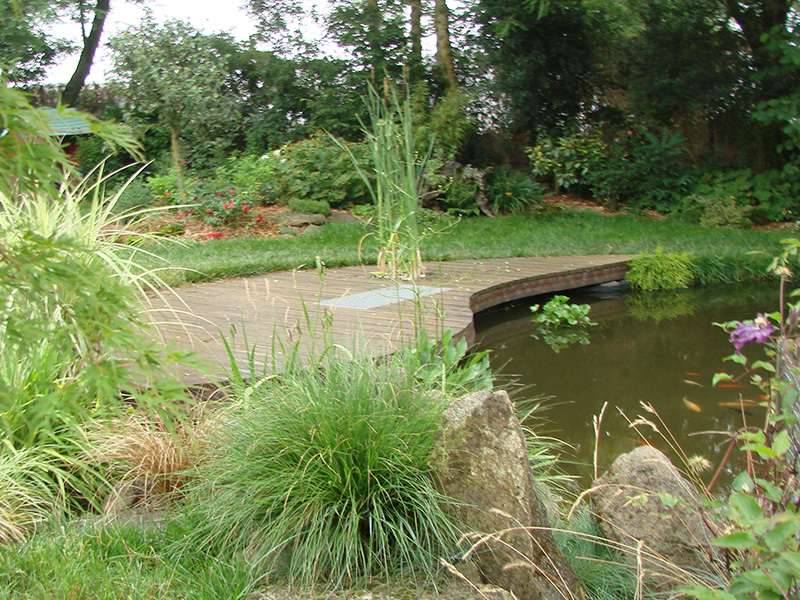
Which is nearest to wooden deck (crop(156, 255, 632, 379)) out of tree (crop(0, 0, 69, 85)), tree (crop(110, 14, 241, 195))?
tree (crop(110, 14, 241, 195))

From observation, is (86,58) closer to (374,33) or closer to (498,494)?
(374,33)

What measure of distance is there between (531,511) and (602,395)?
2295mm

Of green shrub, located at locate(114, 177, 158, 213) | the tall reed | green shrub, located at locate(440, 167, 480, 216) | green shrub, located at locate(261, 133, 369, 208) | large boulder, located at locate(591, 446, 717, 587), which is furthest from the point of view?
green shrub, located at locate(440, 167, 480, 216)

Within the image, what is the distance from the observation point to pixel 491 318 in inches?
231

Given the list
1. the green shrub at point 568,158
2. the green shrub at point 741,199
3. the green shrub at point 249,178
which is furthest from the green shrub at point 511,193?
the green shrub at point 249,178

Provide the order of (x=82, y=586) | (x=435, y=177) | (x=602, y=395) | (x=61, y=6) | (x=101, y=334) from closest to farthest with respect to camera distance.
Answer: (x=101, y=334)
(x=82, y=586)
(x=602, y=395)
(x=435, y=177)
(x=61, y=6)

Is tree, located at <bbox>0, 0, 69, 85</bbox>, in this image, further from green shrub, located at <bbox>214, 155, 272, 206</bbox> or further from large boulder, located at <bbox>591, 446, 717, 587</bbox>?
large boulder, located at <bbox>591, 446, 717, 587</bbox>

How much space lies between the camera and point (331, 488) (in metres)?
1.81

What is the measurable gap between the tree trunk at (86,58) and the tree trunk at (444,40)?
20.7ft

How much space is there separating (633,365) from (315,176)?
21.2ft

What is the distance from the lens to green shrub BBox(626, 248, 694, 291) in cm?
705

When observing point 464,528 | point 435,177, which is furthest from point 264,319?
point 435,177

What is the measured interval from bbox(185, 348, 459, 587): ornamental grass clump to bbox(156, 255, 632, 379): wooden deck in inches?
14.0

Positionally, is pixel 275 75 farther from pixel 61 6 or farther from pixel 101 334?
pixel 101 334
